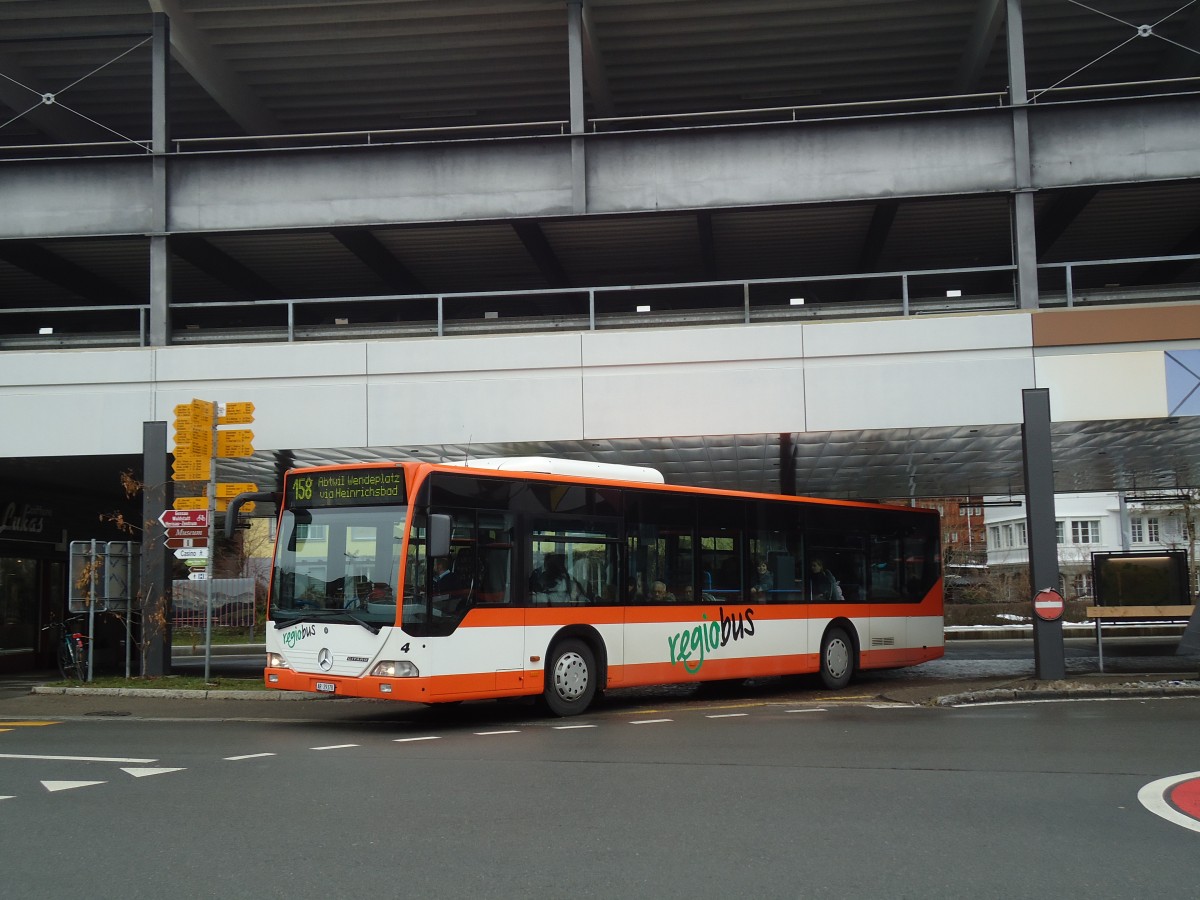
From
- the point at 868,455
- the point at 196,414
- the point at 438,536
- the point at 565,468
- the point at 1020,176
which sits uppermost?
the point at 1020,176

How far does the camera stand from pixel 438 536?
40.7 ft

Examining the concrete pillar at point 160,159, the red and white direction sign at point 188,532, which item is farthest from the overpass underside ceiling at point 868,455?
the concrete pillar at point 160,159

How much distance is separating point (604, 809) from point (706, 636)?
27.4 ft

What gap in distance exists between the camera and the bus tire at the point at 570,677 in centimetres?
1402

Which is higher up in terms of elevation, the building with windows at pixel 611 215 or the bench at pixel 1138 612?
the building with windows at pixel 611 215

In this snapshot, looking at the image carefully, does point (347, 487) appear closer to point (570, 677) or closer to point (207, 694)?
point (570, 677)

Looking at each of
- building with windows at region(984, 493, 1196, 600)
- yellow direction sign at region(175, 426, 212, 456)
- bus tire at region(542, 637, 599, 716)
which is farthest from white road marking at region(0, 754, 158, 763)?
building with windows at region(984, 493, 1196, 600)

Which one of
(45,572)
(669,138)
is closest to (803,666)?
(669,138)

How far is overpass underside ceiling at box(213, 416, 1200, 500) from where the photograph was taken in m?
18.6

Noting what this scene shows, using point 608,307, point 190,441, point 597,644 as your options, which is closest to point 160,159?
point 190,441

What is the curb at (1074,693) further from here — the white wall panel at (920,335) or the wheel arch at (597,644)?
the white wall panel at (920,335)

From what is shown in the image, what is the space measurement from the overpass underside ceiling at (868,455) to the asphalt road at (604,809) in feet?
20.2

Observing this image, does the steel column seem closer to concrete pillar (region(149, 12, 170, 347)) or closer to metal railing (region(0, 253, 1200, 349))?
metal railing (region(0, 253, 1200, 349))

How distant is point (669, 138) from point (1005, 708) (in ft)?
33.2
